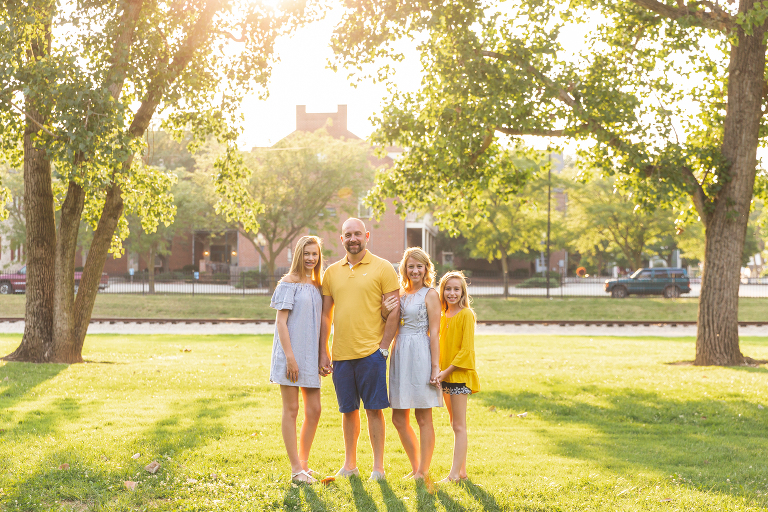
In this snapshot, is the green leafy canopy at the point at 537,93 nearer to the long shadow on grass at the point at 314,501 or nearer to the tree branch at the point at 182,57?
the tree branch at the point at 182,57

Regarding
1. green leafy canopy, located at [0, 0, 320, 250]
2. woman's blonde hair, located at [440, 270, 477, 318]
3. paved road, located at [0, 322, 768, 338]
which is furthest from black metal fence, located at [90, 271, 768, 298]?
woman's blonde hair, located at [440, 270, 477, 318]

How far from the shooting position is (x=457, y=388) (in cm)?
545

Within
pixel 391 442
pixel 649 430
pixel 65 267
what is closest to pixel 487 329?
pixel 65 267

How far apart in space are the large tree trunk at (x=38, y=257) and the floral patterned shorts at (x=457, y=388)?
9636 millimetres

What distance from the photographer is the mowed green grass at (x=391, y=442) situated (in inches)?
195

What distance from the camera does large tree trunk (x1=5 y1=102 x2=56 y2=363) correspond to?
12.6 meters

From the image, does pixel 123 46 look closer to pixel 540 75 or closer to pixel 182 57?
pixel 182 57

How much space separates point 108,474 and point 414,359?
248 cm

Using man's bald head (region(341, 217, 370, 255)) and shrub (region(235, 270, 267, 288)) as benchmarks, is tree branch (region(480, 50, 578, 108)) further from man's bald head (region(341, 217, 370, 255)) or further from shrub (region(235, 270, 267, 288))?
shrub (region(235, 270, 267, 288))

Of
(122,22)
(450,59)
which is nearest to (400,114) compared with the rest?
(450,59)

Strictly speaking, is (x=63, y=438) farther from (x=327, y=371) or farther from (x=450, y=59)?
(x=450, y=59)

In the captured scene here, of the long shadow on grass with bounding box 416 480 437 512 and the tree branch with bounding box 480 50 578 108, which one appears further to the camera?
the tree branch with bounding box 480 50 578 108

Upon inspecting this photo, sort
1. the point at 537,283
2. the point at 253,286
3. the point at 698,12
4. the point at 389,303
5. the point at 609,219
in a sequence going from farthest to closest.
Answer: the point at 609,219, the point at 537,283, the point at 253,286, the point at 698,12, the point at 389,303

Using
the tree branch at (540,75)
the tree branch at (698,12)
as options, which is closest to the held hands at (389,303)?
the tree branch at (540,75)
